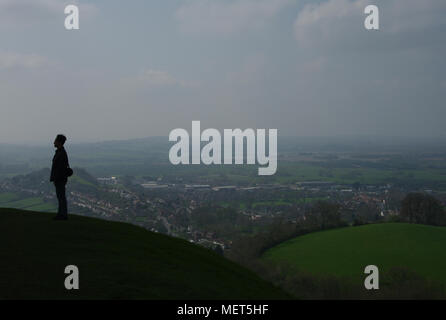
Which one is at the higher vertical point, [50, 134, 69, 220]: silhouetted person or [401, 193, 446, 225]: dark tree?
[50, 134, 69, 220]: silhouetted person

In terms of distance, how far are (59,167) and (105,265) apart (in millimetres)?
4625

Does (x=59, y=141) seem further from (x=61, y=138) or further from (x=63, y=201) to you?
(x=63, y=201)

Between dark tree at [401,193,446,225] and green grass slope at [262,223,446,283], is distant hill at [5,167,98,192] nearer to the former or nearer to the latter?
green grass slope at [262,223,446,283]

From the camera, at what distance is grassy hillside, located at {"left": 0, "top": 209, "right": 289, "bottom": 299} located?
10.2 m

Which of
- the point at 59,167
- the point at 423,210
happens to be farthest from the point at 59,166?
the point at 423,210

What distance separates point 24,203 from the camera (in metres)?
62.4

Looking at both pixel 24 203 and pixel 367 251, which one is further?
pixel 24 203

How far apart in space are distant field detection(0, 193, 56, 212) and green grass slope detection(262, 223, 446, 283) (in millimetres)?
31254

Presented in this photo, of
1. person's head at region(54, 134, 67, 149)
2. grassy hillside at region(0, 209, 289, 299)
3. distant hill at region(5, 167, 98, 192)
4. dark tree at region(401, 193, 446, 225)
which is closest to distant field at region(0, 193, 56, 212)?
distant hill at region(5, 167, 98, 192)

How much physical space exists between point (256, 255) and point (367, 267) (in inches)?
595

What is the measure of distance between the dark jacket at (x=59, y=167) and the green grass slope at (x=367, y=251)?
30938mm
